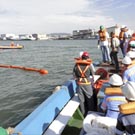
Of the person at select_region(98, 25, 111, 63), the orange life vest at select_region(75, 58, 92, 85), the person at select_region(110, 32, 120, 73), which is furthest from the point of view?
the person at select_region(98, 25, 111, 63)

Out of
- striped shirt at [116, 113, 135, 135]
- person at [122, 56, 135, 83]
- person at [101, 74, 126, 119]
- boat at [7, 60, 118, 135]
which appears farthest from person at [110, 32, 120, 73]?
striped shirt at [116, 113, 135, 135]

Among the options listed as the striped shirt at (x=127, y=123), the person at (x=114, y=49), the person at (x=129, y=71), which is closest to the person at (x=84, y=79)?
the person at (x=129, y=71)

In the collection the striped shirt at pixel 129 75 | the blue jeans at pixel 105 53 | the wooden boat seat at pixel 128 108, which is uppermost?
the wooden boat seat at pixel 128 108

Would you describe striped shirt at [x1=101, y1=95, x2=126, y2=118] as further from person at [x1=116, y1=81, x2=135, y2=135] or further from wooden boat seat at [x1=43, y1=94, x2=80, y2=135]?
wooden boat seat at [x1=43, y1=94, x2=80, y2=135]

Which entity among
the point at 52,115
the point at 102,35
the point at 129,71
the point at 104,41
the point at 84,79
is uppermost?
the point at 102,35

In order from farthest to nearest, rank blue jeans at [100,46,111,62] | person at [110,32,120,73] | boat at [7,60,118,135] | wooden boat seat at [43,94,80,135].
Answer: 1. blue jeans at [100,46,111,62]
2. person at [110,32,120,73]
3. wooden boat seat at [43,94,80,135]
4. boat at [7,60,118,135]

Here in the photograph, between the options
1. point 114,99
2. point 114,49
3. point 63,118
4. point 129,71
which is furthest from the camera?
point 114,49

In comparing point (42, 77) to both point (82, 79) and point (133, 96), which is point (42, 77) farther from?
point (133, 96)

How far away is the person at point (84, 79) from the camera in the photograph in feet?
21.0

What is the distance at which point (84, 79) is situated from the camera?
21.1 feet

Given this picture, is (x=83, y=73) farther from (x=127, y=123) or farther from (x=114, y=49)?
(x=114, y=49)

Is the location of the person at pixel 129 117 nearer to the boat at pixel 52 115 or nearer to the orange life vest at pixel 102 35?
the boat at pixel 52 115

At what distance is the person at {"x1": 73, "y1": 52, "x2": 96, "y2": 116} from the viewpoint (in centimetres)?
640

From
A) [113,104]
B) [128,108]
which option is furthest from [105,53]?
[128,108]
